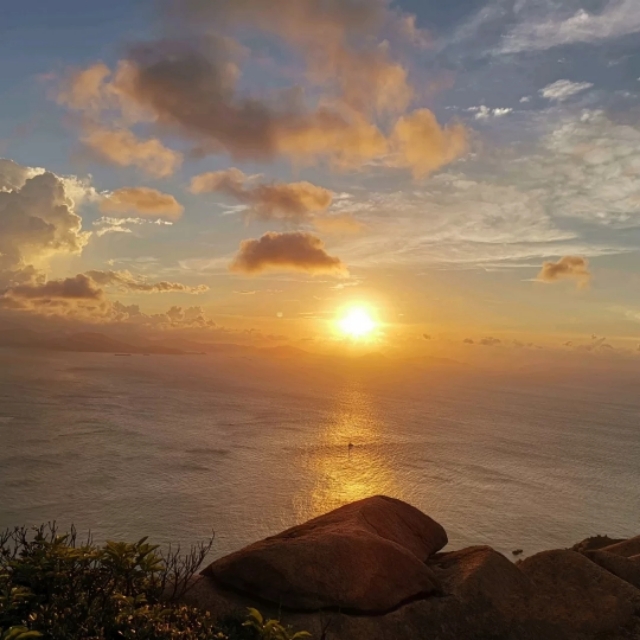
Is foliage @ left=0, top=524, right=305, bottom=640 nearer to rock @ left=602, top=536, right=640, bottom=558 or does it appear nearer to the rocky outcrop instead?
the rocky outcrop

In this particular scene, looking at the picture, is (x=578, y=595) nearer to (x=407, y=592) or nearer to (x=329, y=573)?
(x=407, y=592)

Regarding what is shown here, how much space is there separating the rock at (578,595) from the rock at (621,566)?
9.67 ft

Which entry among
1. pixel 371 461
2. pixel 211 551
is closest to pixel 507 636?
pixel 211 551

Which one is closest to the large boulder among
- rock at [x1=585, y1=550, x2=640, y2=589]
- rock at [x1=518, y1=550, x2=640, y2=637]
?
rock at [x1=518, y1=550, x2=640, y2=637]

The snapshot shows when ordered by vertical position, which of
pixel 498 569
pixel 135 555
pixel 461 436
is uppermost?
pixel 135 555

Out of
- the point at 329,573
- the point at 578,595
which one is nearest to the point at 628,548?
the point at 578,595

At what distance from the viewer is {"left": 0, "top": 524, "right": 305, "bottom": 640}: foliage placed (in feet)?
36.7

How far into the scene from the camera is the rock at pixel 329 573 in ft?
62.0

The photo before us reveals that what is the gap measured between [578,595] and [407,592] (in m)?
8.06

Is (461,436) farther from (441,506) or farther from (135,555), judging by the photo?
(135,555)

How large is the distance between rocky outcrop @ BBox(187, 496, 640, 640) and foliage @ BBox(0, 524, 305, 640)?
3140mm

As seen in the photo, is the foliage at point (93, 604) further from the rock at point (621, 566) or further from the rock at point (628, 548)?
the rock at point (628, 548)

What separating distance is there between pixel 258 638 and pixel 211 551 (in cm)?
4985

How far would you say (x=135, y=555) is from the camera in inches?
596
